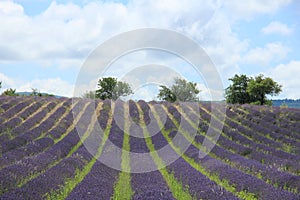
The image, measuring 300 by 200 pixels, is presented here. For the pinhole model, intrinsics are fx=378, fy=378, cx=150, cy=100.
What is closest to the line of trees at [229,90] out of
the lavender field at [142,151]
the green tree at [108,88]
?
the green tree at [108,88]

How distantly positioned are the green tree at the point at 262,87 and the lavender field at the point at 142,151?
23352 mm

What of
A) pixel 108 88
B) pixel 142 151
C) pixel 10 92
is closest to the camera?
pixel 142 151

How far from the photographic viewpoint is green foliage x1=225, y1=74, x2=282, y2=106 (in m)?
49.9

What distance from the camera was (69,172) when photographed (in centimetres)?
1013

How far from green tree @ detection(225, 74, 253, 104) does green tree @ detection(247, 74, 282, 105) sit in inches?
151

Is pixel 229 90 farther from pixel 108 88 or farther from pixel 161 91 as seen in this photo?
pixel 108 88

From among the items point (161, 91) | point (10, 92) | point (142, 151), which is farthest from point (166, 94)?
point (142, 151)

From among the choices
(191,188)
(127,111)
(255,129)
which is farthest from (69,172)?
(127,111)

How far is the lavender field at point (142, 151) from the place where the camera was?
7965mm

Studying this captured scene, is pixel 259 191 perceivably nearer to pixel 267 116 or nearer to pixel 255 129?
pixel 255 129

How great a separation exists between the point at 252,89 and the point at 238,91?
562 cm

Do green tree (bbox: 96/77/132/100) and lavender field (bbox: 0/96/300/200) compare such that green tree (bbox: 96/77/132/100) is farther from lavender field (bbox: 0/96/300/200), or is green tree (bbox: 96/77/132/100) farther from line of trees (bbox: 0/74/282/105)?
lavender field (bbox: 0/96/300/200)

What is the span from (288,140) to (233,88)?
38.9 metres

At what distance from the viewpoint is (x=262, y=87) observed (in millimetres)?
50094
